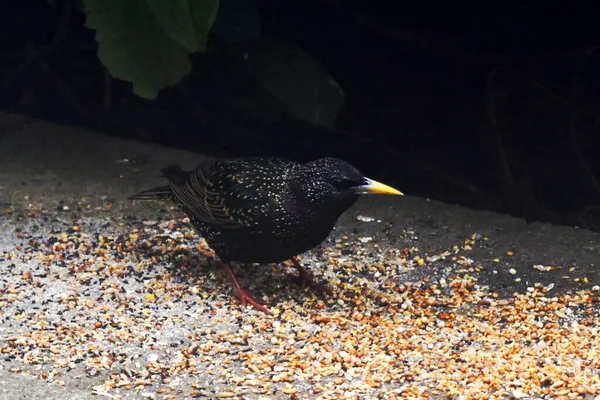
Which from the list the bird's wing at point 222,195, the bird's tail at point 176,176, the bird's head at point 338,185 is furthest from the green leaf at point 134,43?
the bird's head at point 338,185

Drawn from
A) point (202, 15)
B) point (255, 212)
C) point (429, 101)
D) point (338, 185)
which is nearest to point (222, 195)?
point (255, 212)

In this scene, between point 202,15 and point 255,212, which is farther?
point 202,15

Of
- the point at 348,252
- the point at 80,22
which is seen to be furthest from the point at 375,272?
the point at 80,22

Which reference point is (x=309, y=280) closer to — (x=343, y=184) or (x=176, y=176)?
(x=343, y=184)

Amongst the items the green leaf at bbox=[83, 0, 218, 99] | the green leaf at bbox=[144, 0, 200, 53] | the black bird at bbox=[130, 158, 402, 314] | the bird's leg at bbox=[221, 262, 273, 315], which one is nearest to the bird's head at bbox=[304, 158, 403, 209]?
the black bird at bbox=[130, 158, 402, 314]

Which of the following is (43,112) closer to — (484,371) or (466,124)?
(466,124)

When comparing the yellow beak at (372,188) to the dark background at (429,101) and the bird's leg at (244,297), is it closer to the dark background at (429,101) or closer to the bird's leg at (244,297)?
the bird's leg at (244,297)
